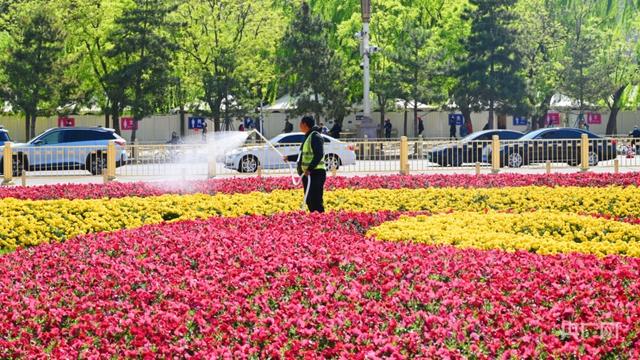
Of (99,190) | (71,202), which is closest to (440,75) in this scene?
(99,190)

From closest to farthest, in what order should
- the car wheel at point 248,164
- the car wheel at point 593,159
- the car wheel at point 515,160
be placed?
the car wheel at point 515,160 → the car wheel at point 593,159 → the car wheel at point 248,164

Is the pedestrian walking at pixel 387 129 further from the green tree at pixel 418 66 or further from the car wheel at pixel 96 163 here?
the car wheel at pixel 96 163

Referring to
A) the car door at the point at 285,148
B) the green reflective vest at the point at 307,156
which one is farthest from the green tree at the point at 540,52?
the green reflective vest at the point at 307,156

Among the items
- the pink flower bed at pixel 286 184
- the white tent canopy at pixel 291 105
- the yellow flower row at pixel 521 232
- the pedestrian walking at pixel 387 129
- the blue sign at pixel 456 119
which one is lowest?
the yellow flower row at pixel 521 232

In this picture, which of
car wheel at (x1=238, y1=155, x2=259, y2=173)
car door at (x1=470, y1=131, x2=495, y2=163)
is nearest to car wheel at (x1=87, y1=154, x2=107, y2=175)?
car wheel at (x1=238, y1=155, x2=259, y2=173)

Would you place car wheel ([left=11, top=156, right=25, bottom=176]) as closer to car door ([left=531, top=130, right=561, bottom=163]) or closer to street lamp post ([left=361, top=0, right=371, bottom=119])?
street lamp post ([left=361, top=0, right=371, bottom=119])

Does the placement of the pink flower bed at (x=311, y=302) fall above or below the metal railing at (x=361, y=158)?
below

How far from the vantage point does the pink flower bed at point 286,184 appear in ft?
53.1

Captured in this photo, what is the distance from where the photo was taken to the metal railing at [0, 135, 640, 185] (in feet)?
77.2

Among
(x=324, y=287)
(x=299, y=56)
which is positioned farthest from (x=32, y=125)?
(x=324, y=287)

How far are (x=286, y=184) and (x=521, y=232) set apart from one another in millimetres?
6682

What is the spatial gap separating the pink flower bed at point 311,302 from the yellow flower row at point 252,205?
2641 millimetres

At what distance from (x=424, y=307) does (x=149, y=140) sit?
47.2 meters

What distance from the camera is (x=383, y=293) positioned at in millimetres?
7227
